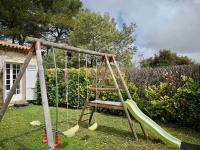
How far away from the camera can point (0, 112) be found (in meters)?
5.54

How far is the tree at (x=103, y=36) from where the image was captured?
2261cm

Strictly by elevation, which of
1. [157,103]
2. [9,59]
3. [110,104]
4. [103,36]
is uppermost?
[103,36]

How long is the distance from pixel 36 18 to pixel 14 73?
1313 cm

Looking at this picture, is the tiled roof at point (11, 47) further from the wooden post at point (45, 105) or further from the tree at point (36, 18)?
the tree at point (36, 18)

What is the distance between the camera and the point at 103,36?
22422 millimetres

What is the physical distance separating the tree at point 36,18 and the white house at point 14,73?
11713 millimetres

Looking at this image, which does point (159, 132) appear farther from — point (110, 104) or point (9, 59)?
point (9, 59)

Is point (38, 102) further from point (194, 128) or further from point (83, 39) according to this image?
point (83, 39)

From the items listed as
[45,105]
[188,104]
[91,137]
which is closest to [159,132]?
[91,137]

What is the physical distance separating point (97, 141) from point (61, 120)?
2.85 meters

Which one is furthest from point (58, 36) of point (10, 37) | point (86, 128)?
point (86, 128)

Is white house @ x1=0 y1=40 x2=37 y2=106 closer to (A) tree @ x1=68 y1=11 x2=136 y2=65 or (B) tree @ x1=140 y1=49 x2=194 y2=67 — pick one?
(A) tree @ x1=68 y1=11 x2=136 y2=65

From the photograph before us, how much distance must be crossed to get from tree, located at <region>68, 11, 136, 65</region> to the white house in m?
9.55

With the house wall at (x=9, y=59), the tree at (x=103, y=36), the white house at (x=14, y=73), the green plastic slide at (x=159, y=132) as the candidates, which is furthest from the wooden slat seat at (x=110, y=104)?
the tree at (x=103, y=36)
